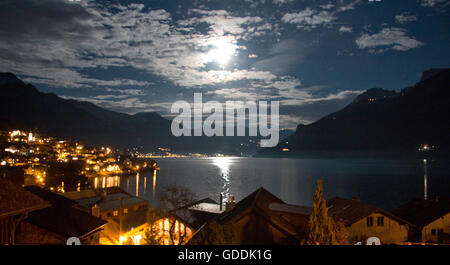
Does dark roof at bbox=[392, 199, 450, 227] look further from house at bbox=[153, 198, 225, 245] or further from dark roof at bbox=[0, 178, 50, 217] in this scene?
dark roof at bbox=[0, 178, 50, 217]

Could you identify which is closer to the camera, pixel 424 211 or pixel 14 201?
pixel 14 201

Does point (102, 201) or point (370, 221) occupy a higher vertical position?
point (370, 221)

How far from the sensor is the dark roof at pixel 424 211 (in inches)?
1137

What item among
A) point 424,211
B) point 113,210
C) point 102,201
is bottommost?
point 113,210

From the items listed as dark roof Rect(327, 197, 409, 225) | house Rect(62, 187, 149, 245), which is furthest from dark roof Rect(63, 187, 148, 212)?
dark roof Rect(327, 197, 409, 225)

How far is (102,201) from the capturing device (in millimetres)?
45094

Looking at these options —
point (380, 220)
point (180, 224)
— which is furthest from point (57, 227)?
point (380, 220)

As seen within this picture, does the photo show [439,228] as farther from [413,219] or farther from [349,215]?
[349,215]

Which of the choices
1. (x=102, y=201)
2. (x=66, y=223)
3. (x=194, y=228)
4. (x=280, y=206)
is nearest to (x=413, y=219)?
(x=280, y=206)

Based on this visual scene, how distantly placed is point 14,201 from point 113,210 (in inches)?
1269

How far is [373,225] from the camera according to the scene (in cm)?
2608

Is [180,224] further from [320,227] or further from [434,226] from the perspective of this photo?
[434,226]

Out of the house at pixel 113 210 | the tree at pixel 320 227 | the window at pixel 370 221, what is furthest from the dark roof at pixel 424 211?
the house at pixel 113 210
